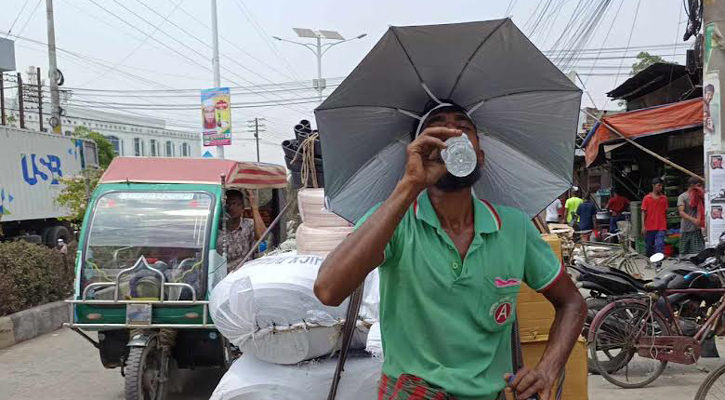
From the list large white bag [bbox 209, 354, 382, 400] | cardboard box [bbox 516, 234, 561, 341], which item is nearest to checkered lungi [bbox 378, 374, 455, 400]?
large white bag [bbox 209, 354, 382, 400]

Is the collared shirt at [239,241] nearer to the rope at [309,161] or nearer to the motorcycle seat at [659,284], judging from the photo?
the rope at [309,161]

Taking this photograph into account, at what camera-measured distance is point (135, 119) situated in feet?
170

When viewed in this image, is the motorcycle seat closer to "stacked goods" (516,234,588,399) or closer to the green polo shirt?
"stacked goods" (516,234,588,399)

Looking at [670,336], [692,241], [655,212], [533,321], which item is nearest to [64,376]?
[533,321]

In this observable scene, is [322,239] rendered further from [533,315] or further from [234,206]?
→ [234,206]

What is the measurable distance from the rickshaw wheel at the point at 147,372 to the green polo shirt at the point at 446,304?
3.59 m

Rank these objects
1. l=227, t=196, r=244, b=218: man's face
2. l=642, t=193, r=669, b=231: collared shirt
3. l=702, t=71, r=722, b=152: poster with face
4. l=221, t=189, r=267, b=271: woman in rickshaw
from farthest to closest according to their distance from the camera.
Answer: l=642, t=193, r=669, b=231: collared shirt
l=702, t=71, r=722, b=152: poster with face
l=227, t=196, r=244, b=218: man's face
l=221, t=189, r=267, b=271: woman in rickshaw

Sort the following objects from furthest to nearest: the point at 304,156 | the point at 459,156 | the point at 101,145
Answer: the point at 101,145, the point at 304,156, the point at 459,156

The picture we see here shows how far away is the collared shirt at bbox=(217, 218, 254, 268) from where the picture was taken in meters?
6.14

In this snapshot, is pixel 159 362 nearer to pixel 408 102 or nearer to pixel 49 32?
pixel 408 102

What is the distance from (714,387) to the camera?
4070mm

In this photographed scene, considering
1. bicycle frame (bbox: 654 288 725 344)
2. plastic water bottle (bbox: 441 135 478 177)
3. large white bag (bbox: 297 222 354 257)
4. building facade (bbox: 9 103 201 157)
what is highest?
building facade (bbox: 9 103 201 157)

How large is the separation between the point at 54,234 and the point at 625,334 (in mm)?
16377

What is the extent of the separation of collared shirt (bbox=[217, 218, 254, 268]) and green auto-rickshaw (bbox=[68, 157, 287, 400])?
53cm
